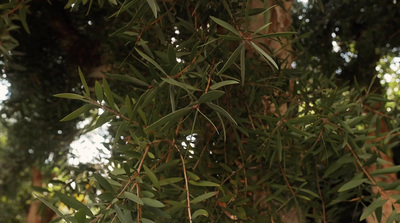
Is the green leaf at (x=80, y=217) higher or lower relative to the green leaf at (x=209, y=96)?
lower

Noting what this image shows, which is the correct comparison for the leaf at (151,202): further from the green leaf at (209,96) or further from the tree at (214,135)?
the green leaf at (209,96)

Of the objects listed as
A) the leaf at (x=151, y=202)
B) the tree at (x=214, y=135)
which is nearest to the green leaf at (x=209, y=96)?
the tree at (x=214, y=135)

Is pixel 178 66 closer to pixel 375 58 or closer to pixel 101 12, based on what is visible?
pixel 101 12

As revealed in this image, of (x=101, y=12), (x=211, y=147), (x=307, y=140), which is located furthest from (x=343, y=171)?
(x=101, y=12)

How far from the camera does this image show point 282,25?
944mm

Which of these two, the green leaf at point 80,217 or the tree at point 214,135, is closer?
the green leaf at point 80,217

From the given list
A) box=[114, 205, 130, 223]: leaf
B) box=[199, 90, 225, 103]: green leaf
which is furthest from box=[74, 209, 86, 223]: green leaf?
box=[199, 90, 225, 103]: green leaf

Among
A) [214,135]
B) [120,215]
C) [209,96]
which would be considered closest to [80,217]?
[120,215]

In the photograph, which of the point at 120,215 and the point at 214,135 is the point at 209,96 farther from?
the point at 214,135

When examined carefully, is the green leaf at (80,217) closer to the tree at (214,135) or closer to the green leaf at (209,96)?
the tree at (214,135)

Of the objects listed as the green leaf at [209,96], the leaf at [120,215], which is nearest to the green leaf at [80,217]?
the leaf at [120,215]

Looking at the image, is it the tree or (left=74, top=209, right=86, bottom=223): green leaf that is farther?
the tree

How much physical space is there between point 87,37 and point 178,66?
79 centimetres

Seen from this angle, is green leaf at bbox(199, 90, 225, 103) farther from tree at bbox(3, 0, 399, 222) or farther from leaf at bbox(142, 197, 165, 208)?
leaf at bbox(142, 197, 165, 208)
